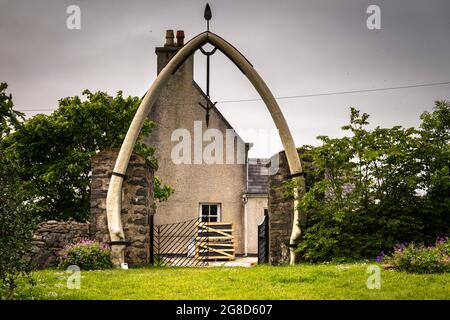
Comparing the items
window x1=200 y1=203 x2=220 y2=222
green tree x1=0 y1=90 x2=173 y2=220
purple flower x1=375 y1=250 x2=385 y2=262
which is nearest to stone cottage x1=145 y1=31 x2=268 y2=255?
window x1=200 y1=203 x2=220 y2=222

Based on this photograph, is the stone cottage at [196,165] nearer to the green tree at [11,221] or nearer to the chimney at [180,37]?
the chimney at [180,37]

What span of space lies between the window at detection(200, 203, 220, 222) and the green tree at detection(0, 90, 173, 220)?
573 centimetres

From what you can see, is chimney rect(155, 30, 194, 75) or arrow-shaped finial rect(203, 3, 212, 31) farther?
chimney rect(155, 30, 194, 75)

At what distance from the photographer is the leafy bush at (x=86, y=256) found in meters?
12.5

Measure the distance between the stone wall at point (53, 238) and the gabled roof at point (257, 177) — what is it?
12.1 meters

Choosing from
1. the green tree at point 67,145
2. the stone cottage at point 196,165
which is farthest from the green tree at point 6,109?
the stone cottage at point 196,165

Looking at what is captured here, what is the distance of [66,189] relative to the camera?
66.6ft

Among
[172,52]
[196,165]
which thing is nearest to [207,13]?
[172,52]

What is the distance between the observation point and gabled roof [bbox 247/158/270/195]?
25.1 m

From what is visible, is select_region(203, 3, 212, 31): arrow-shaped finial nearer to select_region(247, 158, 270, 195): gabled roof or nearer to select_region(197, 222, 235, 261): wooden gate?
select_region(197, 222, 235, 261): wooden gate

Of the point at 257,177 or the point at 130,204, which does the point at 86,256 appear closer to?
the point at 130,204
